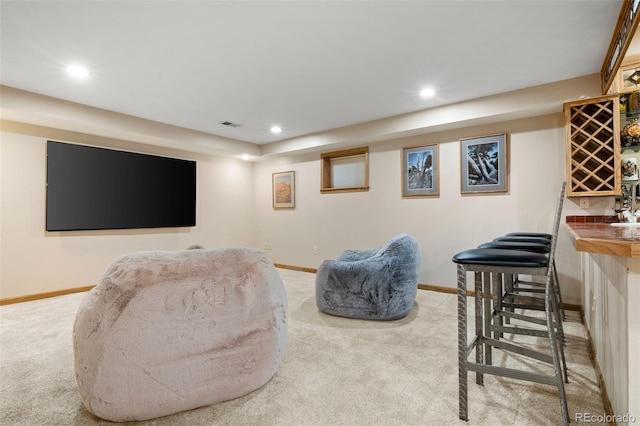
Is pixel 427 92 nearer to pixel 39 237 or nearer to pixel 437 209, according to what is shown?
pixel 437 209

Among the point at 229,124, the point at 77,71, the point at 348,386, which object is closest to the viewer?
the point at 348,386

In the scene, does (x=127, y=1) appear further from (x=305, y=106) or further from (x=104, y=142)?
(x=104, y=142)

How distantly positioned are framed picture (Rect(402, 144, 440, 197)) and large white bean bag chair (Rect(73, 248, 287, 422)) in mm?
3131

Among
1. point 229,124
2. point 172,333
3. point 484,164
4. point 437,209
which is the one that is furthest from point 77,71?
point 484,164

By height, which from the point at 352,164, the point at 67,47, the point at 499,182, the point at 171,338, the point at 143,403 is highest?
the point at 67,47

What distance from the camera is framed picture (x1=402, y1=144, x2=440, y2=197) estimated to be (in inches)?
169

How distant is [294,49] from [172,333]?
220 centimetres

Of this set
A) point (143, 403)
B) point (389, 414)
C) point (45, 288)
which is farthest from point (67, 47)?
point (389, 414)

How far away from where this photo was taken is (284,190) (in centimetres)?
602

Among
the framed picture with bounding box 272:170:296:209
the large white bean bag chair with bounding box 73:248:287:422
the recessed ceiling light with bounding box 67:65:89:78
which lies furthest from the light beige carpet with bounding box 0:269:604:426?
the framed picture with bounding box 272:170:296:209

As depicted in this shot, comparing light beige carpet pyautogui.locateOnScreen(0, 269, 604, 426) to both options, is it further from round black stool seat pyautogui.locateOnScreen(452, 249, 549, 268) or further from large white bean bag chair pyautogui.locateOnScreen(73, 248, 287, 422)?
round black stool seat pyautogui.locateOnScreen(452, 249, 549, 268)

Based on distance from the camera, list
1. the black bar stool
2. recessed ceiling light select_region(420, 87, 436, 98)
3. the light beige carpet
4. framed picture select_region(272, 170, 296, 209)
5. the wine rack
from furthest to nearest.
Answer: framed picture select_region(272, 170, 296, 209) → recessed ceiling light select_region(420, 87, 436, 98) → the wine rack → the light beige carpet → the black bar stool

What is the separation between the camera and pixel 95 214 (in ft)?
14.2

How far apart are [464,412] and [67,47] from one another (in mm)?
3602
